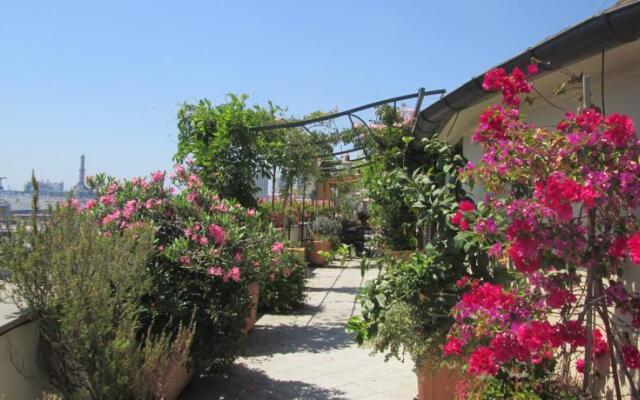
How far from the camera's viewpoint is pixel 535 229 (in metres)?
2.37

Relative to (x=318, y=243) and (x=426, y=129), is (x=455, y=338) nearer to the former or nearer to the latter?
(x=426, y=129)

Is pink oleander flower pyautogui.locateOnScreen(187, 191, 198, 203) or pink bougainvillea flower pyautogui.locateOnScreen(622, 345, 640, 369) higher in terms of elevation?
pink oleander flower pyautogui.locateOnScreen(187, 191, 198, 203)

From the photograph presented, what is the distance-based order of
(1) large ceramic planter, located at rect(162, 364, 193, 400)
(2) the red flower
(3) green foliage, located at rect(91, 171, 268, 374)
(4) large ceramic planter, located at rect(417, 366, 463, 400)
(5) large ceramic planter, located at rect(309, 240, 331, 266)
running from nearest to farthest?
(2) the red flower
(4) large ceramic planter, located at rect(417, 366, 463, 400)
(1) large ceramic planter, located at rect(162, 364, 193, 400)
(3) green foliage, located at rect(91, 171, 268, 374)
(5) large ceramic planter, located at rect(309, 240, 331, 266)

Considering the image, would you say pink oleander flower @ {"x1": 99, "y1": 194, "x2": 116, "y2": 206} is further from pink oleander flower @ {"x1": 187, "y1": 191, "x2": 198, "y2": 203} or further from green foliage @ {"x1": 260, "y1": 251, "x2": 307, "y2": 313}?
green foliage @ {"x1": 260, "y1": 251, "x2": 307, "y2": 313}

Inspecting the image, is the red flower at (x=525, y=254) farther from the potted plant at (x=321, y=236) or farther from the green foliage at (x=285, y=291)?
the potted plant at (x=321, y=236)

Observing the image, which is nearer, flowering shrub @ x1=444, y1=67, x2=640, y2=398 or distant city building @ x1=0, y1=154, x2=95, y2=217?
flowering shrub @ x1=444, y1=67, x2=640, y2=398

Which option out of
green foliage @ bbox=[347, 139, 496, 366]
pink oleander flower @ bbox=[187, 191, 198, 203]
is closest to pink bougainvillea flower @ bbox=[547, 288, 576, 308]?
green foliage @ bbox=[347, 139, 496, 366]

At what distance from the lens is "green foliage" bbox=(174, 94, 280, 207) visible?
796 cm

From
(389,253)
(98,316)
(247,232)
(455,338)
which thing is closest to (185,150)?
(247,232)

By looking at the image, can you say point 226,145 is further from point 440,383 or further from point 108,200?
point 440,383

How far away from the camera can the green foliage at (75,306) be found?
9.51 feet

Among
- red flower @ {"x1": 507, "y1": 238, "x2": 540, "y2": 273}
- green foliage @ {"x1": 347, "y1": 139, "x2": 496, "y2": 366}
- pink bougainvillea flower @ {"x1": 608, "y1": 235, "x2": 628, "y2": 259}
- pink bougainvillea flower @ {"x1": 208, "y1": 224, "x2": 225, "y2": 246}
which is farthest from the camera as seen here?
pink bougainvillea flower @ {"x1": 208, "y1": 224, "x2": 225, "y2": 246}

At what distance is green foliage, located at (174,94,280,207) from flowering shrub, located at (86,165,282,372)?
9.79 ft

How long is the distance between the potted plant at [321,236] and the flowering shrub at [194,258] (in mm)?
9518
